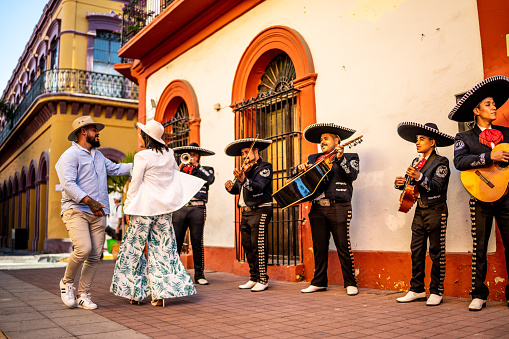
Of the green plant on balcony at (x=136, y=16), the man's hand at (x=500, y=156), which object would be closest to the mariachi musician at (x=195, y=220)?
the man's hand at (x=500, y=156)

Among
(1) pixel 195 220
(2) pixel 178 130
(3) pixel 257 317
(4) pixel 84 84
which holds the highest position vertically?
(4) pixel 84 84

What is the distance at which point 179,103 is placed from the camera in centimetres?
1165

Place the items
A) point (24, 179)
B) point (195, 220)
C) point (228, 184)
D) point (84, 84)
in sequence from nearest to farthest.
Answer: point (228, 184) < point (195, 220) < point (84, 84) < point (24, 179)

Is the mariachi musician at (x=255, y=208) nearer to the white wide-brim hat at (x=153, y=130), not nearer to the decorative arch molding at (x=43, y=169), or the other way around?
the white wide-brim hat at (x=153, y=130)

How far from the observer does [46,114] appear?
774 inches

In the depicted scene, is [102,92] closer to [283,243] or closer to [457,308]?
[283,243]

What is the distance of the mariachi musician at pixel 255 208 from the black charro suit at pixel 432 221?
197cm

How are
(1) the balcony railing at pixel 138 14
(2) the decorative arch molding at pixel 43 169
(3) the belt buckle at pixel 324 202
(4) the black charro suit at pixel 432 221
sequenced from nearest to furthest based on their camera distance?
(4) the black charro suit at pixel 432 221
(3) the belt buckle at pixel 324 202
(1) the balcony railing at pixel 138 14
(2) the decorative arch molding at pixel 43 169

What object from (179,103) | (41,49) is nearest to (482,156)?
(179,103)

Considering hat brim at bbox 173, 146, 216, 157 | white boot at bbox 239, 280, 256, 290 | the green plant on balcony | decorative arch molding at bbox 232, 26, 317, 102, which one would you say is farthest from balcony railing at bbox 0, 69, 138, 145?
white boot at bbox 239, 280, 256, 290

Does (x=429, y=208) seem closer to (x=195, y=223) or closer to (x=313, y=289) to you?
(x=313, y=289)

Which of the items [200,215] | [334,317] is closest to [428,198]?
[334,317]

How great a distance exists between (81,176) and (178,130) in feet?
20.0

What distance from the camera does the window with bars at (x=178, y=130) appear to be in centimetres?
1067
